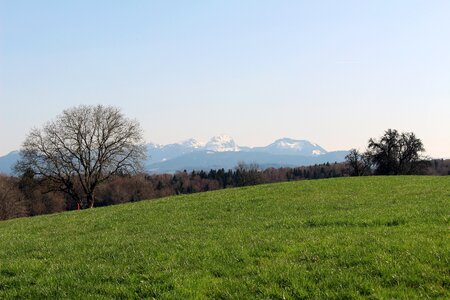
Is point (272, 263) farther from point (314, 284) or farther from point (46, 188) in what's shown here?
point (46, 188)

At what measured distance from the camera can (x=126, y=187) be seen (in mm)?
155375

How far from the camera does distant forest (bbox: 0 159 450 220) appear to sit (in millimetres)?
94438

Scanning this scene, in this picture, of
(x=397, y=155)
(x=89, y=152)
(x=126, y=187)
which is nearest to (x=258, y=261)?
(x=89, y=152)

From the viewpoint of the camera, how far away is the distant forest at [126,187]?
94438mm

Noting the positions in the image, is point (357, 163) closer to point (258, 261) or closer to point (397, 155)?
point (397, 155)

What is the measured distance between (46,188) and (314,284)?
67837 millimetres

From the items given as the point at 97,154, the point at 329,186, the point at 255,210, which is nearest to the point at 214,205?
the point at 255,210

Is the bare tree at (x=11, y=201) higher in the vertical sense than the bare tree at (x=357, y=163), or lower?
lower

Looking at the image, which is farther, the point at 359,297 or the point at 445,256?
the point at 445,256

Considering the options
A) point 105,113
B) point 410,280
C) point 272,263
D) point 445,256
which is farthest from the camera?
point 105,113

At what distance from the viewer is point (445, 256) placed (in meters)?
10.2

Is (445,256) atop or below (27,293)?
atop

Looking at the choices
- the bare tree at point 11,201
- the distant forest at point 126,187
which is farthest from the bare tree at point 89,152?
the bare tree at point 11,201

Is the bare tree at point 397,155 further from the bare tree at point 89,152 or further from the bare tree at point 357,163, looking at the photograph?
the bare tree at point 89,152
